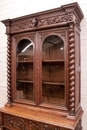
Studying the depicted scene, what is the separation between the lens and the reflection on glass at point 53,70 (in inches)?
64.8

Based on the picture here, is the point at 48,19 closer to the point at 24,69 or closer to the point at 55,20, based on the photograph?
the point at 55,20

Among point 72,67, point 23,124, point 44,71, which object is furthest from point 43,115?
point 72,67

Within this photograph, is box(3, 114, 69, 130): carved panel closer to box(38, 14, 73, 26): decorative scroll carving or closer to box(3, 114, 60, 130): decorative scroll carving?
box(3, 114, 60, 130): decorative scroll carving

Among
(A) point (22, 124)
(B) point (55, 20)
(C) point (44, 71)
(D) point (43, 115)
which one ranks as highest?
(B) point (55, 20)

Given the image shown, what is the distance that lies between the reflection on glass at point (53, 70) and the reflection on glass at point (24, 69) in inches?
8.4

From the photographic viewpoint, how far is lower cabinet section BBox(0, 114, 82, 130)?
147 cm

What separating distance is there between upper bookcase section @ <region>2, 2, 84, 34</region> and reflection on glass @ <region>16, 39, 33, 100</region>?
0.70ft

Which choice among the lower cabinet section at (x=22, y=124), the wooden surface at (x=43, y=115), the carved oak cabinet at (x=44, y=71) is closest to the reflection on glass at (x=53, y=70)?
the carved oak cabinet at (x=44, y=71)

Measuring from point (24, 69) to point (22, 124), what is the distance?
0.74 meters

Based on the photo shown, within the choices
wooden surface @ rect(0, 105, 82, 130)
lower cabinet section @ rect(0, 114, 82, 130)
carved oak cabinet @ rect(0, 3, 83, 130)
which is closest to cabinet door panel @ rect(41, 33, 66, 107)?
carved oak cabinet @ rect(0, 3, 83, 130)

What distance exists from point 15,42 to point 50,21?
62 centimetres

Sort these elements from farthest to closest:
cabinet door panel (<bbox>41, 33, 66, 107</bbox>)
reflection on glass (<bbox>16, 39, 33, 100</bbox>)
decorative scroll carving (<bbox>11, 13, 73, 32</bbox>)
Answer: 1. reflection on glass (<bbox>16, 39, 33, 100</bbox>)
2. cabinet door panel (<bbox>41, 33, 66, 107</bbox>)
3. decorative scroll carving (<bbox>11, 13, 73, 32</bbox>)

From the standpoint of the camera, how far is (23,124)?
5.38ft

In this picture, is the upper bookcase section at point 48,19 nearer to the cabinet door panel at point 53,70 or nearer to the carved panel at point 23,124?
the cabinet door panel at point 53,70
